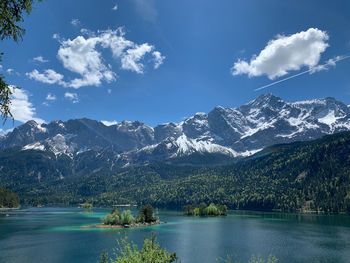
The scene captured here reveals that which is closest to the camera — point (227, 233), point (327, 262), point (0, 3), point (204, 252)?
point (0, 3)

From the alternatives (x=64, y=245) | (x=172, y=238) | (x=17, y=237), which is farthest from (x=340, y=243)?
(x=17, y=237)

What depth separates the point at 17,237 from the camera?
18450 cm

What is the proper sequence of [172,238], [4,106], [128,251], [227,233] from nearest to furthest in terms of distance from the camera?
1. [4,106]
2. [128,251]
3. [172,238]
4. [227,233]

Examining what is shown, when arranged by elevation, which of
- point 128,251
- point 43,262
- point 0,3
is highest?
point 0,3

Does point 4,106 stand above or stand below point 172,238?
above

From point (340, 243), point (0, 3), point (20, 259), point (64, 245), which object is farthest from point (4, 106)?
point (340, 243)

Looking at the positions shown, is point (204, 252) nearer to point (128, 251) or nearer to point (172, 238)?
point (172, 238)

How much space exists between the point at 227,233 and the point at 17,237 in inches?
3818

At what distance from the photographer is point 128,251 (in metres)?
36.1

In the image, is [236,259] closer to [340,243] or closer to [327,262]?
[327,262]

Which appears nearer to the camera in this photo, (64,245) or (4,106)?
(4,106)

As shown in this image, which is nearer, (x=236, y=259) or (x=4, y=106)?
(x=4, y=106)

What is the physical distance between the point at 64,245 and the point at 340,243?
352 ft

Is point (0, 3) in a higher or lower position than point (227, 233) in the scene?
higher
